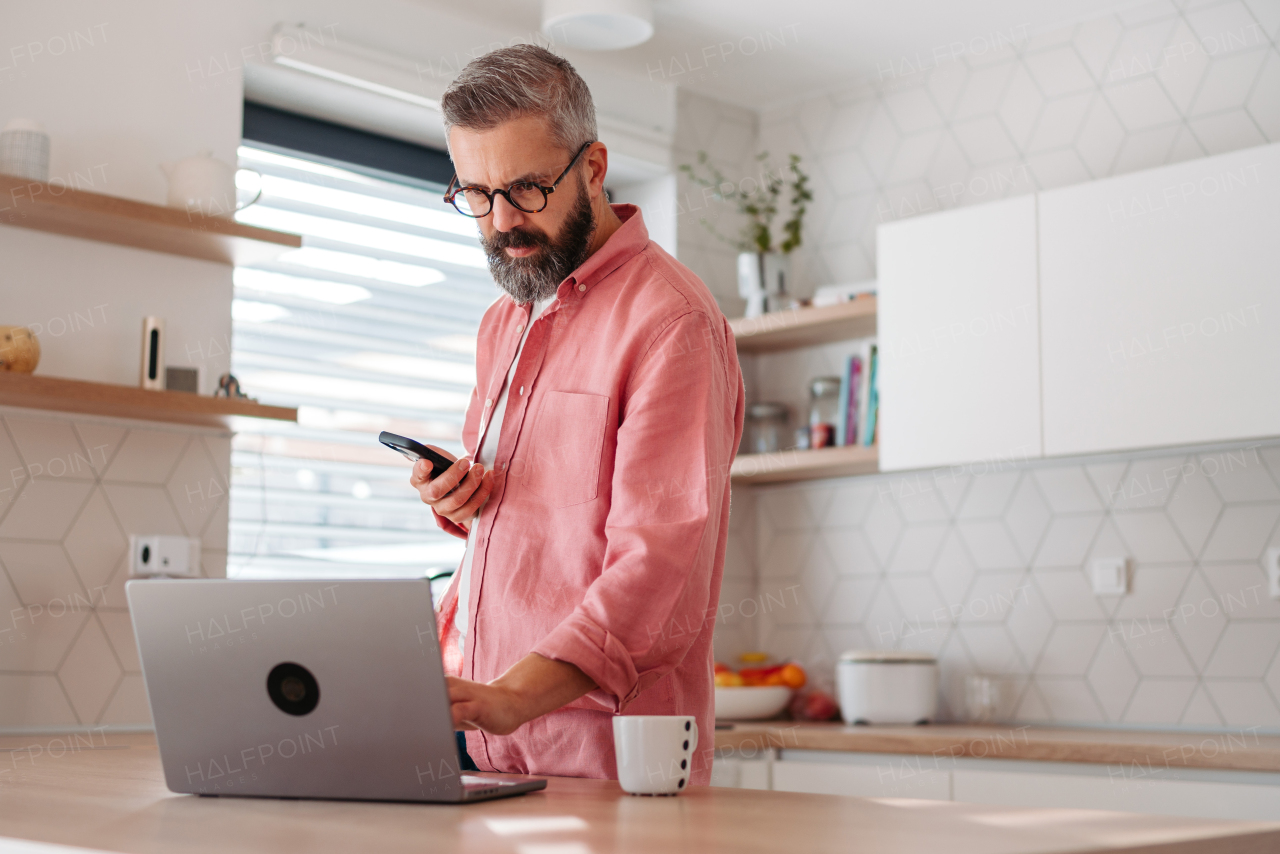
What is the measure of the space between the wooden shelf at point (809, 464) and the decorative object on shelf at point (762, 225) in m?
0.41

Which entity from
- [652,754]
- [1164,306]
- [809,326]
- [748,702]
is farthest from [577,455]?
[809,326]

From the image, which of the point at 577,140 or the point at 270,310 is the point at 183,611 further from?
the point at 270,310

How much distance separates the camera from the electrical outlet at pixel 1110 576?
3036 mm

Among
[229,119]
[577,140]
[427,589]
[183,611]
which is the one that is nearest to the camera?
[427,589]

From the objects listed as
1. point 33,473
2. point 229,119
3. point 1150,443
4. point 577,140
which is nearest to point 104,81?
point 229,119

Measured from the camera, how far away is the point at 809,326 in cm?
347

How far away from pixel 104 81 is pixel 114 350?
0.56m

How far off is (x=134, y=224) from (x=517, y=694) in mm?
1753

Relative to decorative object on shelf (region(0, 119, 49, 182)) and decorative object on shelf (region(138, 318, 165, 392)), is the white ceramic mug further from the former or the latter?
decorative object on shelf (region(0, 119, 49, 182))

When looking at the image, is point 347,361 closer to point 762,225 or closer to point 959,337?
point 762,225

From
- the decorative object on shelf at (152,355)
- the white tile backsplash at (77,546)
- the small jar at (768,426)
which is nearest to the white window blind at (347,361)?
the white tile backsplash at (77,546)

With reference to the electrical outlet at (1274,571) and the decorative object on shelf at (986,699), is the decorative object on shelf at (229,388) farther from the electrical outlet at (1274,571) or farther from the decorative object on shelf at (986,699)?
the electrical outlet at (1274,571)

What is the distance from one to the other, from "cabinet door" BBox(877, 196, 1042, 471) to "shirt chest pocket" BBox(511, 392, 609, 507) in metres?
1.69

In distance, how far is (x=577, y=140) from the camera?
1508mm
